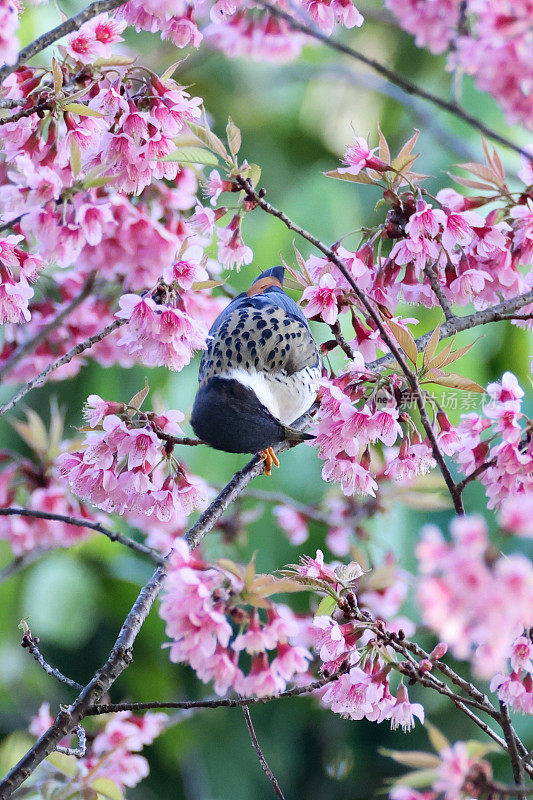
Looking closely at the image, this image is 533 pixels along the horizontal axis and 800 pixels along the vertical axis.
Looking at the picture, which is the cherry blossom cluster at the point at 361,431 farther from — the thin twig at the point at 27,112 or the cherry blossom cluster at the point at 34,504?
the cherry blossom cluster at the point at 34,504

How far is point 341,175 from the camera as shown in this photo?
1.07 m

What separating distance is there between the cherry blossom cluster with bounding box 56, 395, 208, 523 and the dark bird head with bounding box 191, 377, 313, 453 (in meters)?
0.10

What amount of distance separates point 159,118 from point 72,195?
147 mm

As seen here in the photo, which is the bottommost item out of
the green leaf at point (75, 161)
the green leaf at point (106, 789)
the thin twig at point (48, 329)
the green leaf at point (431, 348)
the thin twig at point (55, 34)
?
the green leaf at point (106, 789)

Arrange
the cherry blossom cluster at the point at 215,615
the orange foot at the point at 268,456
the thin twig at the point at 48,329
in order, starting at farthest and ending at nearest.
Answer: the thin twig at the point at 48,329 → the orange foot at the point at 268,456 → the cherry blossom cluster at the point at 215,615

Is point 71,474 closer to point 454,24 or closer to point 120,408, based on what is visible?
point 120,408

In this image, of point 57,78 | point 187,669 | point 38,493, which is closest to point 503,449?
point 57,78

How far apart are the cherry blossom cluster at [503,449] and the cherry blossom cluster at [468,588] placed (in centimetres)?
33

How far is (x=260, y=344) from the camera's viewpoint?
54.6 inches

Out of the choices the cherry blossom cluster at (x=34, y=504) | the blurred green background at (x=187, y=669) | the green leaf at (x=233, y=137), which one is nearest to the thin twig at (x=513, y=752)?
the green leaf at (x=233, y=137)

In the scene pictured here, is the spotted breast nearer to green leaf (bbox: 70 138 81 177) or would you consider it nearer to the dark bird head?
the dark bird head

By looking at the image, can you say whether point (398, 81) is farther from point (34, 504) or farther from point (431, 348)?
point (34, 504)

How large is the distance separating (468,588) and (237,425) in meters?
0.67

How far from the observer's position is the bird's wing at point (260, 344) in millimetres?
1379
